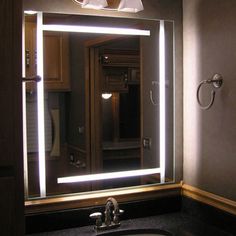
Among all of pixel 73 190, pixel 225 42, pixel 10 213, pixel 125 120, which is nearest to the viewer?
pixel 10 213

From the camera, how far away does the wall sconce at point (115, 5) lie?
67.4 inches

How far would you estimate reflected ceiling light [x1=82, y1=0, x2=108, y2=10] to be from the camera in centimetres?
170

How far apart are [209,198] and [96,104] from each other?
73cm

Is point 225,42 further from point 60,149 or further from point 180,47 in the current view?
point 60,149

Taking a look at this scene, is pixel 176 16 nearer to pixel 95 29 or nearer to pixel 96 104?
pixel 95 29

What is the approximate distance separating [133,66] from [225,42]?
484 mm

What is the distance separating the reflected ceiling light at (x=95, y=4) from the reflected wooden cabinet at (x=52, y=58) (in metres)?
0.17

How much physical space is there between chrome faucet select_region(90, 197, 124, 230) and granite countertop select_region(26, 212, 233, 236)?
1.3 inches

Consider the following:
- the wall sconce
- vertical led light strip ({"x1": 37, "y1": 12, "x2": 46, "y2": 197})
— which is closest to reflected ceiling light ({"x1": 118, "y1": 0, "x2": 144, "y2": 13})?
the wall sconce

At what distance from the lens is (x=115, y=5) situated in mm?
1788

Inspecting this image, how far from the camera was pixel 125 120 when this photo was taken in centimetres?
187

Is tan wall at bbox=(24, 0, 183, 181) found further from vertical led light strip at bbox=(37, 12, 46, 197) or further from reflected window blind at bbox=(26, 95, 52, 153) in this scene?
reflected window blind at bbox=(26, 95, 52, 153)

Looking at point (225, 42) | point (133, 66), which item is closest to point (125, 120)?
point (133, 66)

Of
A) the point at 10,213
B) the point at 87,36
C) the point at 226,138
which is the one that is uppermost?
the point at 87,36
